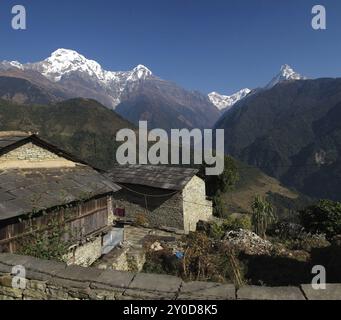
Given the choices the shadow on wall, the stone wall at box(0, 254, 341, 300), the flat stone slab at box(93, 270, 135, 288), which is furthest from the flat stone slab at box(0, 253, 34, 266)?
the shadow on wall

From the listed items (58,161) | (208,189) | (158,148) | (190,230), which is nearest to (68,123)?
(158,148)

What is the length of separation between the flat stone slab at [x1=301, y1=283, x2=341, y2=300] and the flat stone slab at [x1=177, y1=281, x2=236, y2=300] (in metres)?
0.96

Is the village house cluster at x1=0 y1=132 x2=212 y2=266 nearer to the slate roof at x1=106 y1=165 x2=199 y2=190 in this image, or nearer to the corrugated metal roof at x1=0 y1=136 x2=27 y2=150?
the corrugated metal roof at x1=0 y1=136 x2=27 y2=150

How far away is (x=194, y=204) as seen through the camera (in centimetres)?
2759

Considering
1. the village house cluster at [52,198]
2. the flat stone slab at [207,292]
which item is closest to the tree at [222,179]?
the village house cluster at [52,198]

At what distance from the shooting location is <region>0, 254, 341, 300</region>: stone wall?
16.4 ft

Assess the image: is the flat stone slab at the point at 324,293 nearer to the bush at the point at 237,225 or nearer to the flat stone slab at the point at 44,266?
the flat stone slab at the point at 44,266

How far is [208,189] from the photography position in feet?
118

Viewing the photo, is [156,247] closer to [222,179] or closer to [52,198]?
[52,198]

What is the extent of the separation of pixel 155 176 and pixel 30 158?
15.0 metres

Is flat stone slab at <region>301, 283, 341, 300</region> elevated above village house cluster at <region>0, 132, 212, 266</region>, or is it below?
below
